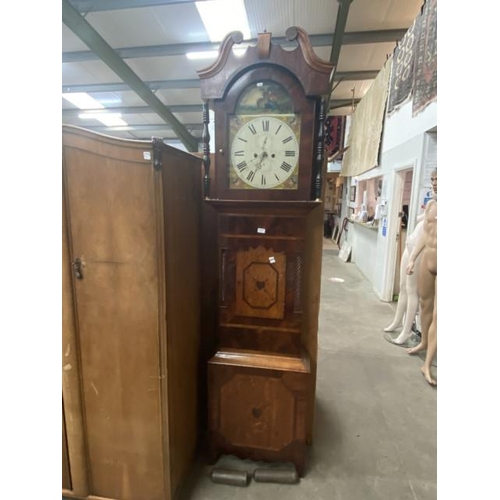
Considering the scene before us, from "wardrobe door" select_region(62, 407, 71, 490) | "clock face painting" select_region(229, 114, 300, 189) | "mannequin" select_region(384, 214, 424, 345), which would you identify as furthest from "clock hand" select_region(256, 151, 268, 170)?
"mannequin" select_region(384, 214, 424, 345)

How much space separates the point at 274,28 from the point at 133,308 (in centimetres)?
406

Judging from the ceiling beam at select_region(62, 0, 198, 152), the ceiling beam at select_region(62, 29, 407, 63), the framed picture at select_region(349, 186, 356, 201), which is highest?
the ceiling beam at select_region(62, 29, 407, 63)

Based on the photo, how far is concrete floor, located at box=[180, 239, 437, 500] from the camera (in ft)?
4.90

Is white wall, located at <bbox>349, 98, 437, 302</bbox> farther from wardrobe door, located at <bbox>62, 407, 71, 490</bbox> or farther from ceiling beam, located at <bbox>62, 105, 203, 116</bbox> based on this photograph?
ceiling beam, located at <bbox>62, 105, 203, 116</bbox>

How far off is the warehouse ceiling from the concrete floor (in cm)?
297

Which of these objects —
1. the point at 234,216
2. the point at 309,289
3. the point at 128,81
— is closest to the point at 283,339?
the point at 309,289

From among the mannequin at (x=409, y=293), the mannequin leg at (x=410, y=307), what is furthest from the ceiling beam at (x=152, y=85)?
the mannequin leg at (x=410, y=307)

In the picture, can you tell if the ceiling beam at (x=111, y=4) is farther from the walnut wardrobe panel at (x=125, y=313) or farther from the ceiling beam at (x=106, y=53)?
the walnut wardrobe panel at (x=125, y=313)

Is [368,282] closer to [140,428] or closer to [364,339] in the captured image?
[364,339]

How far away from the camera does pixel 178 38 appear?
13.4 feet

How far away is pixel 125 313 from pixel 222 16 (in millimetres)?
3867

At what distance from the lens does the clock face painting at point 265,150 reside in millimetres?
1304

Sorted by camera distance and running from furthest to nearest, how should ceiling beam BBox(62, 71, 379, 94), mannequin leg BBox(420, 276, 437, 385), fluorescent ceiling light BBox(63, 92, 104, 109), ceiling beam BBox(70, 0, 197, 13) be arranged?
1. fluorescent ceiling light BBox(63, 92, 104, 109)
2. ceiling beam BBox(62, 71, 379, 94)
3. ceiling beam BBox(70, 0, 197, 13)
4. mannequin leg BBox(420, 276, 437, 385)

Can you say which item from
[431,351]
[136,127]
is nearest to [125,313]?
[431,351]
